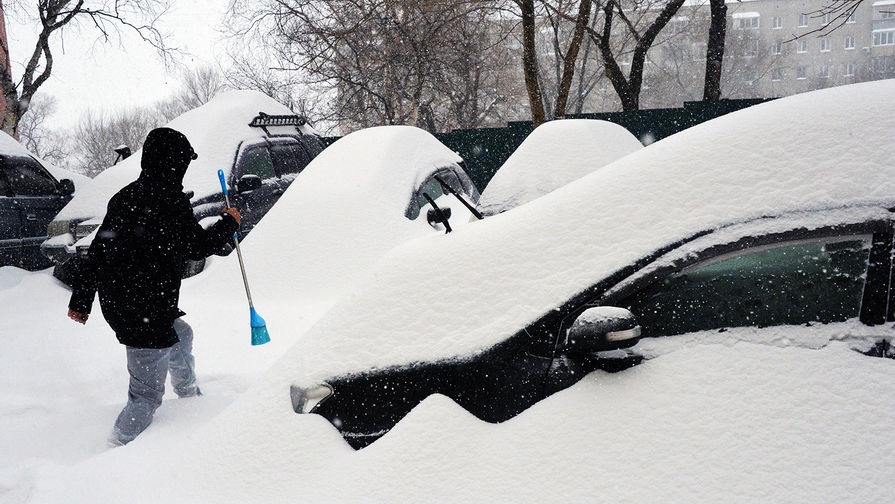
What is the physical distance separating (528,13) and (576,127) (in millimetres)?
8357

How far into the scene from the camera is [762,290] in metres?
1.92

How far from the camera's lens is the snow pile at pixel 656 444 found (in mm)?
1606

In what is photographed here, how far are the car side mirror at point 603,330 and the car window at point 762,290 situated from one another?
0.56 feet

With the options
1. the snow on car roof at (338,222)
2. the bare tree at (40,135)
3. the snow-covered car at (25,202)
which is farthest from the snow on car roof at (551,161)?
the bare tree at (40,135)

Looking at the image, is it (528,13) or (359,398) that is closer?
(359,398)

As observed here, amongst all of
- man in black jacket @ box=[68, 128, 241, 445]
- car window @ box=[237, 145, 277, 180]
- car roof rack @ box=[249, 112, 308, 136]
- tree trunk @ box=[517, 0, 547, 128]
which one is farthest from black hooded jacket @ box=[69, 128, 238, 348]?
tree trunk @ box=[517, 0, 547, 128]

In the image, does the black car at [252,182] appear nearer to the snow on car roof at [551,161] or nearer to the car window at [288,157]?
the car window at [288,157]

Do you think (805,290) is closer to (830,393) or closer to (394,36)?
(830,393)

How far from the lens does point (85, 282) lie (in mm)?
3627

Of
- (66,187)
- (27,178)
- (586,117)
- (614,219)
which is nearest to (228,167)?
(66,187)

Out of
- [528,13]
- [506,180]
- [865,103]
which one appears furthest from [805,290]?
[528,13]

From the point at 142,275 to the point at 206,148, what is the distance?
535 cm

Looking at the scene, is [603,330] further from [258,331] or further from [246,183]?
[246,183]

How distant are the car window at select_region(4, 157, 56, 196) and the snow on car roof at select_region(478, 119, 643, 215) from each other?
6.93 m
